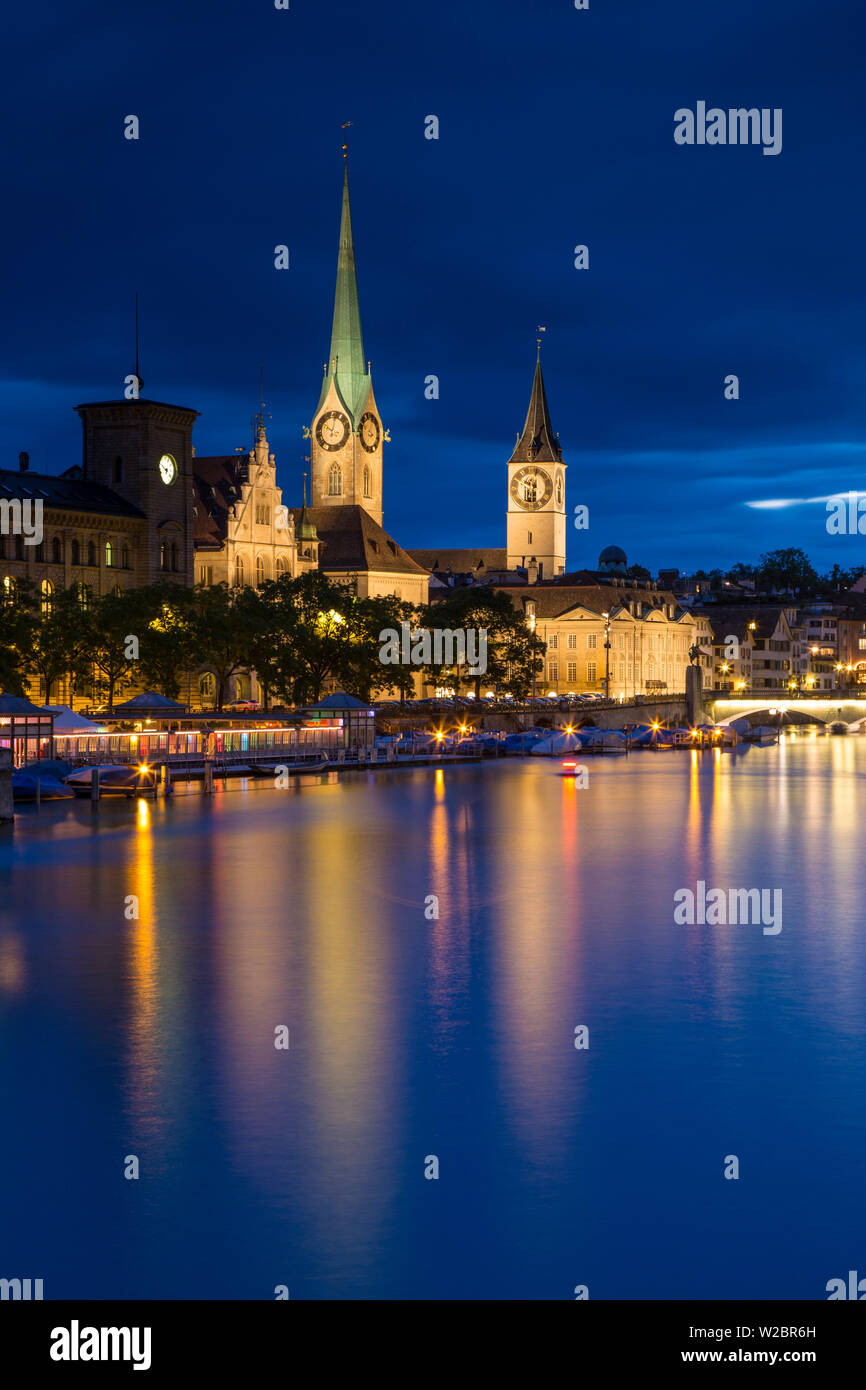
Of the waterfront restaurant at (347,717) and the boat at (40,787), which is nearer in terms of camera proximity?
the boat at (40,787)

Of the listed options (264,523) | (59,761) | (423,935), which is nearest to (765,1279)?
(423,935)

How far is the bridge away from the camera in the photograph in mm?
171500

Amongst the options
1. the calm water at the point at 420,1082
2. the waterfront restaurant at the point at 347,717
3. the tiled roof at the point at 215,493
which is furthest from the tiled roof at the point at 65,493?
the calm water at the point at 420,1082

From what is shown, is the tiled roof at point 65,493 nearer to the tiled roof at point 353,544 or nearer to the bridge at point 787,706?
the tiled roof at point 353,544

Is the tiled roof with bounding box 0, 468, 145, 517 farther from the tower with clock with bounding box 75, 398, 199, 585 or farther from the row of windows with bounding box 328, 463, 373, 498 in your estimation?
the row of windows with bounding box 328, 463, 373, 498

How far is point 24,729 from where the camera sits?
236 ft

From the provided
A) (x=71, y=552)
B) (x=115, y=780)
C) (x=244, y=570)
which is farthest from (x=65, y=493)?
(x=115, y=780)

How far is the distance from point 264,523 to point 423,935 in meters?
106

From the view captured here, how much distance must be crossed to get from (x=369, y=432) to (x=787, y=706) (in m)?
57.1

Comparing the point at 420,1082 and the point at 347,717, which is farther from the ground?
the point at 347,717

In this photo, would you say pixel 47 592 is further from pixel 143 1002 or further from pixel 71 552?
pixel 143 1002

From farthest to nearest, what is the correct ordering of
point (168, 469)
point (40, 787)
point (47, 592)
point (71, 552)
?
point (168, 469) < point (71, 552) < point (47, 592) < point (40, 787)

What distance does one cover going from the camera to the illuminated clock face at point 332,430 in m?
193

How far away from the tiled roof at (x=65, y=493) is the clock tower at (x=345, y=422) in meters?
71.2
